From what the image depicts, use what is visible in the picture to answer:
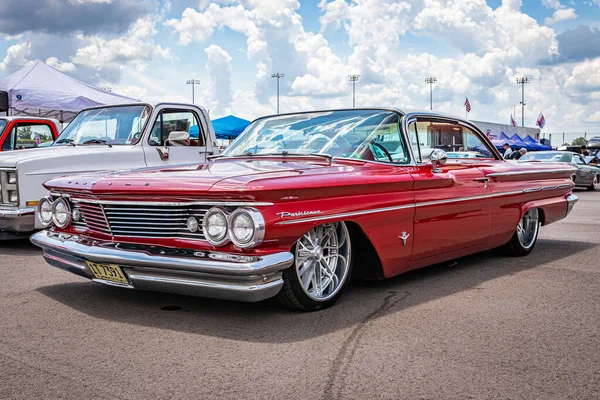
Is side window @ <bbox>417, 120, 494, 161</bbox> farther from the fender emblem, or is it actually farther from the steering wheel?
the fender emblem

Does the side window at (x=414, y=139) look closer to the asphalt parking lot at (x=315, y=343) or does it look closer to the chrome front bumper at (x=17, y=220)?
the asphalt parking lot at (x=315, y=343)

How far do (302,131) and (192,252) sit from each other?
1.88 meters

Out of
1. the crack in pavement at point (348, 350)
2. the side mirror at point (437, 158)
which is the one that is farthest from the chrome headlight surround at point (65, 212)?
the side mirror at point (437, 158)

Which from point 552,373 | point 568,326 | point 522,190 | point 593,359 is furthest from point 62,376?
point 522,190

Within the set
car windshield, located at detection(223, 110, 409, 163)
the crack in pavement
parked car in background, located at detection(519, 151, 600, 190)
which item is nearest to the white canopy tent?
car windshield, located at detection(223, 110, 409, 163)

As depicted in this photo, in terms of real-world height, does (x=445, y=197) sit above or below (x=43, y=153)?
below

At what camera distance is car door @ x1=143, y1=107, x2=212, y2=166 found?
8.23 m

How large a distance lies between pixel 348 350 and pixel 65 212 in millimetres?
2477

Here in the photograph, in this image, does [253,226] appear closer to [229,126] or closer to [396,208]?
[396,208]

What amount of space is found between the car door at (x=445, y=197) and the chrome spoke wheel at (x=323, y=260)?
0.70 meters

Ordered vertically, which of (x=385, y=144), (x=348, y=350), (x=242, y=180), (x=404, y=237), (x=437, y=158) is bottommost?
(x=348, y=350)

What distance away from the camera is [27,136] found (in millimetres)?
9648

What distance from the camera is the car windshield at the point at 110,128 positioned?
8250 mm

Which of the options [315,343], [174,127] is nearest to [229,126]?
[174,127]
